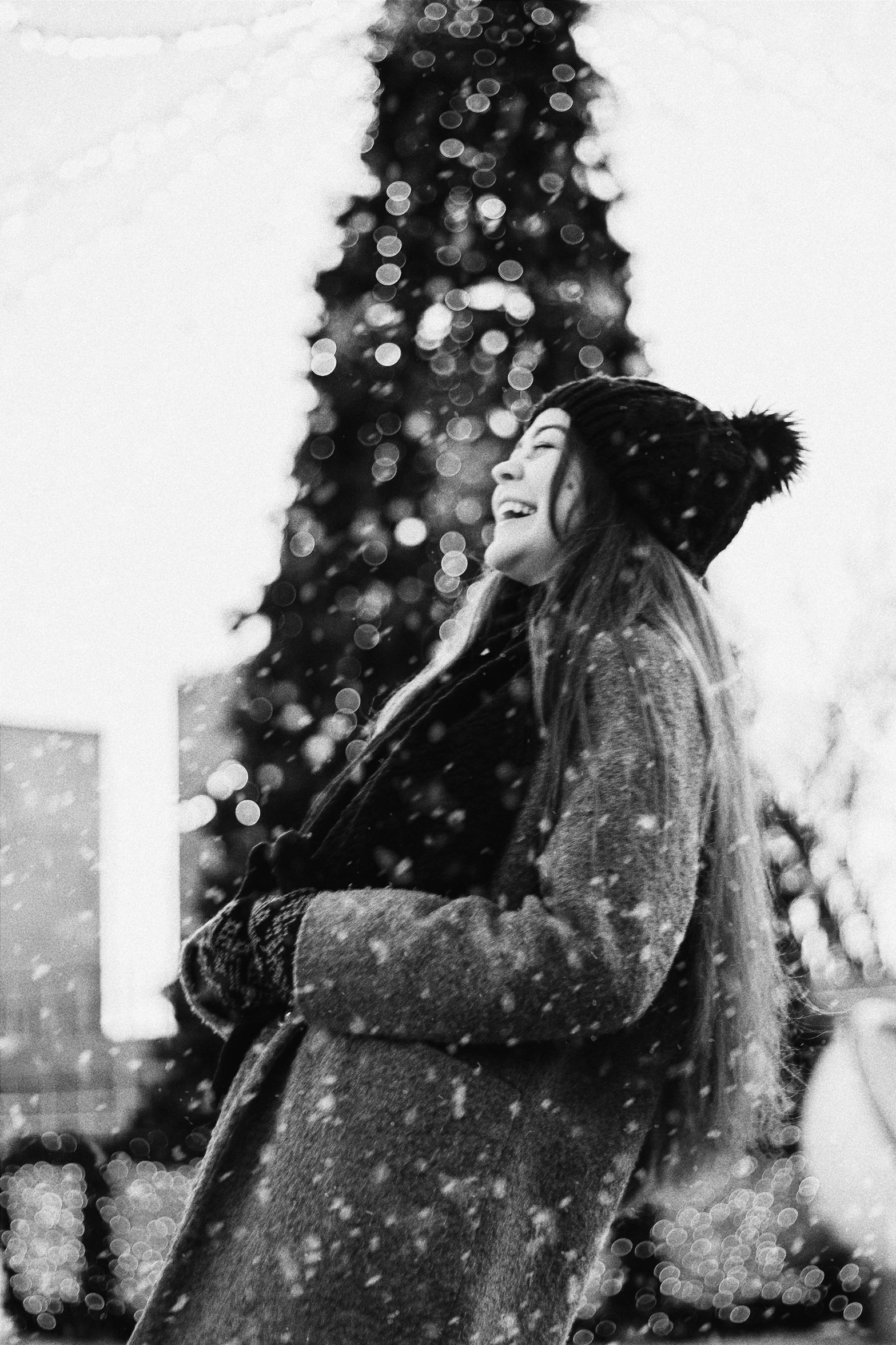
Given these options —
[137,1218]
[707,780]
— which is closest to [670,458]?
[707,780]

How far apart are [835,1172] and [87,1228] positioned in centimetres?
249

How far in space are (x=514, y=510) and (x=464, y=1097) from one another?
604 millimetres

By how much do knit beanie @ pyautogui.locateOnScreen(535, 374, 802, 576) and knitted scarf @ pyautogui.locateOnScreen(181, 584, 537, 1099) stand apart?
20 centimetres

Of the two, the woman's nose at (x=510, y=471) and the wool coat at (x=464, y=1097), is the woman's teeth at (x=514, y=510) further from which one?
the wool coat at (x=464, y=1097)

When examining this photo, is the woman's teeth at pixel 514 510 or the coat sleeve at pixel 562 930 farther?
the woman's teeth at pixel 514 510

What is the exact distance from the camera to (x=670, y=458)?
1.41 metres

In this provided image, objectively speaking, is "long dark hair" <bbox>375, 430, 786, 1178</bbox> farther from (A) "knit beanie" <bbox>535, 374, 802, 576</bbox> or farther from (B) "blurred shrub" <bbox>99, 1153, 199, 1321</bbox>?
(B) "blurred shrub" <bbox>99, 1153, 199, 1321</bbox>

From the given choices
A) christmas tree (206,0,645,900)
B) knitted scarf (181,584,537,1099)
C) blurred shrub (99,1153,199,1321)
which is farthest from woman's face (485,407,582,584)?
blurred shrub (99,1153,199,1321)

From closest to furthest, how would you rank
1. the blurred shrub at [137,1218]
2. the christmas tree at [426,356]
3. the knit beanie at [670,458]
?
the knit beanie at [670,458], the christmas tree at [426,356], the blurred shrub at [137,1218]

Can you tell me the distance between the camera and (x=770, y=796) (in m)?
4.23

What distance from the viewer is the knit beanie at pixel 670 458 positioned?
1409mm

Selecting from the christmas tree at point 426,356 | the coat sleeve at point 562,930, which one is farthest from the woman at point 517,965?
the christmas tree at point 426,356

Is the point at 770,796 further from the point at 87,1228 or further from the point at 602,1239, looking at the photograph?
the point at 602,1239

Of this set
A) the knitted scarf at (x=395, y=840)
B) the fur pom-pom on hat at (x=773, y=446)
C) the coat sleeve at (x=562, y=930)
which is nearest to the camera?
the coat sleeve at (x=562, y=930)
